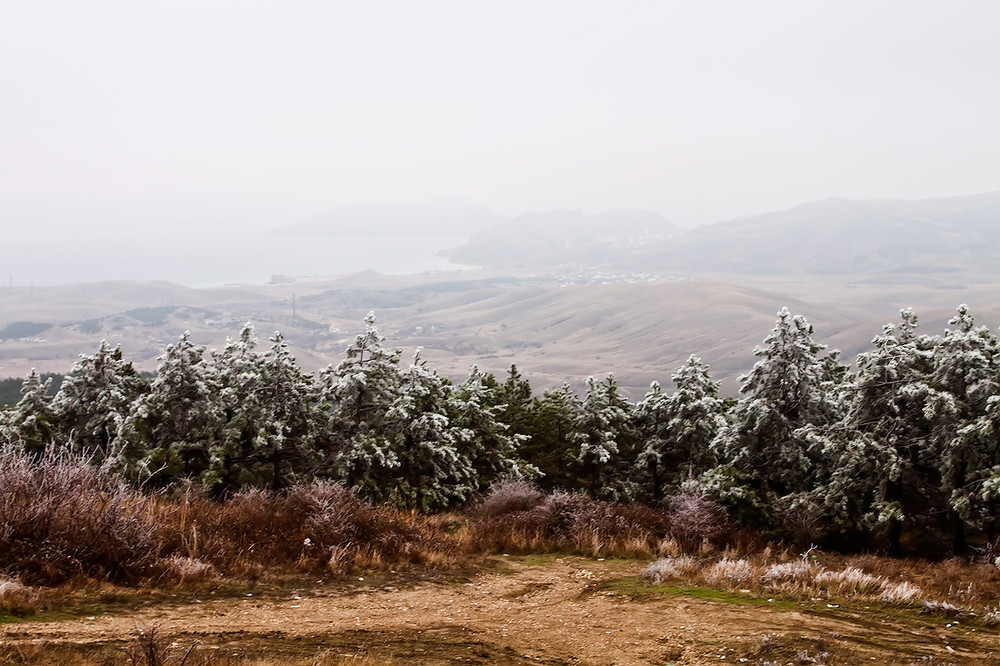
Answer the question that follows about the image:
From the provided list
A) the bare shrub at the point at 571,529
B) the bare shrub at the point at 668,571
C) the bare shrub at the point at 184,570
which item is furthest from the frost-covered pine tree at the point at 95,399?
the bare shrub at the point at 668,571

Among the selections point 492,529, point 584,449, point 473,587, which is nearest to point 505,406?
point 584,449

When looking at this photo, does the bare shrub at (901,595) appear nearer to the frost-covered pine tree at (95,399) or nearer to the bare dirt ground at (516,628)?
the bare dirt ground at (516,628)

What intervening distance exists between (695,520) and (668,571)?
159 inches

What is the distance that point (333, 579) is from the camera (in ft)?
31.0

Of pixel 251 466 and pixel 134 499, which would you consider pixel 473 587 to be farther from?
pixel 251 466

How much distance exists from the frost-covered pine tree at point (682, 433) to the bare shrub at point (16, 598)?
1667cm

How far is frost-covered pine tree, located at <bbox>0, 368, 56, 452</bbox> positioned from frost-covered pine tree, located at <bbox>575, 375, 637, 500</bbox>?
1451 centimetres

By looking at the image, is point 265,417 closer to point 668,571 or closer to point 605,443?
point 605,443

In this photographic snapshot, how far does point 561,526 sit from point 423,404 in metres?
6.32

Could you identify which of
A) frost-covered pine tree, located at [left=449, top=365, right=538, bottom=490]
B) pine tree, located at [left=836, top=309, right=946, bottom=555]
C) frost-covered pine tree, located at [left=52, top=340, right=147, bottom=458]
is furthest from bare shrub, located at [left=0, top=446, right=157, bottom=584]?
pine tree, located at [left=836, top=309, right=946, bottom=555]

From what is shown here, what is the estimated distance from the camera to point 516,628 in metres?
7.84

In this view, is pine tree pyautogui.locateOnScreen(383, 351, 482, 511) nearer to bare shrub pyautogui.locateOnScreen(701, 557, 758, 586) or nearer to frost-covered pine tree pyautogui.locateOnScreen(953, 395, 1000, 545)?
bare shrub pyautogui.locateOnScreen(701, 557, 758, 586)

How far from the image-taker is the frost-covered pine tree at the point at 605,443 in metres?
21.3

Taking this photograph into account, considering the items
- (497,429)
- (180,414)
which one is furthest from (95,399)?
(497,429)
